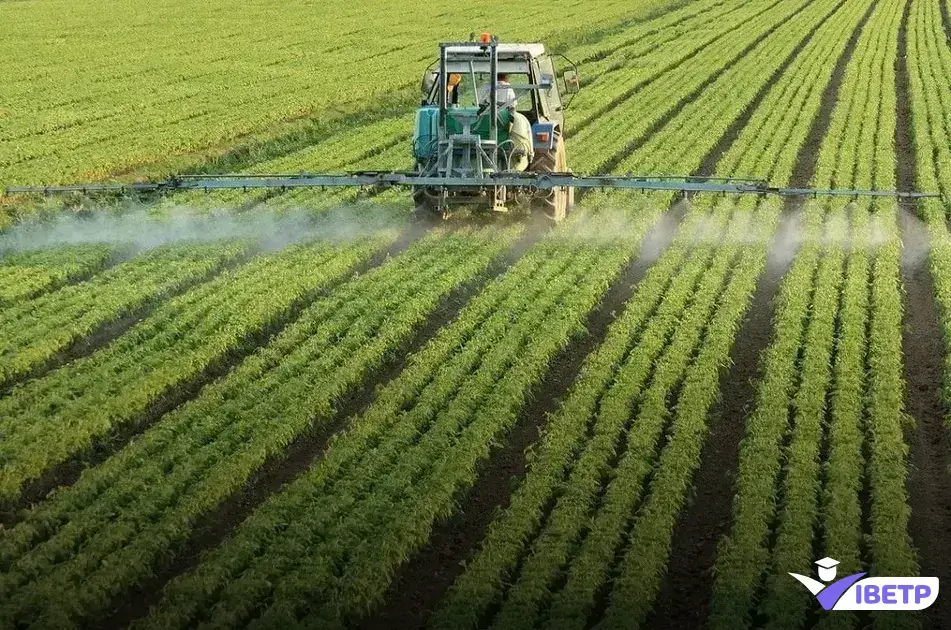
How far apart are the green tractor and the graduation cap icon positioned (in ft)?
28.0

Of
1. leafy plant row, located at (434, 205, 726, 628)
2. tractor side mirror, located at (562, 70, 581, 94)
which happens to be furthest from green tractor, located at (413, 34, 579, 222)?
leafy plant row, located at (434, 205, 726, 628)

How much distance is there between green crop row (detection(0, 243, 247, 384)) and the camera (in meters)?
12.8

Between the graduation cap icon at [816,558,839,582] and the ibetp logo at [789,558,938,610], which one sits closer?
the ibetp logo at [789,558,938,610]

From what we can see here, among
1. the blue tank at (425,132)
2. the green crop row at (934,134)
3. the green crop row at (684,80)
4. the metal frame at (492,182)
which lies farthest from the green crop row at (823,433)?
the green crop row at (684,80)

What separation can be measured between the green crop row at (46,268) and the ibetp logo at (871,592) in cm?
1044

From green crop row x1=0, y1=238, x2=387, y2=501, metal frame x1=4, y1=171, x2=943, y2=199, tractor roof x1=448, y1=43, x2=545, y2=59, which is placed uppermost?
tractor roof x1=448, y1=43, x2=545, y2=59

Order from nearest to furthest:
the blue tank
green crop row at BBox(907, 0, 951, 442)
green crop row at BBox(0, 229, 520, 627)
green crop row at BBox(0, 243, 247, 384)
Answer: green crop row at BBox(0, 229, 520, 627) < green crop row at BBox(0, 243, 247, 384) < green crop row at BBox(907, 0, 951, 442) < the blue tank

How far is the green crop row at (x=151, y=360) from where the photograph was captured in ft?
34.4

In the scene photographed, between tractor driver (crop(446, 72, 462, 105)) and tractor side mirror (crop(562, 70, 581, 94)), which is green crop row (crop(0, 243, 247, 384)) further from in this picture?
tractor side mirror (crop(562, 70, 581, 94))

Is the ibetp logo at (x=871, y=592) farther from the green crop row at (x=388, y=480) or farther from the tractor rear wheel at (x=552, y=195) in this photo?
the tractor rear wheel at (x=552, y=195)

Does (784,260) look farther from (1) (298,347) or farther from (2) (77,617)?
(2) (77,617)

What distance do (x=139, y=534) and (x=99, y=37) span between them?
1475 inches

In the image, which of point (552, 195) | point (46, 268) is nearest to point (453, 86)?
point (552, 195)

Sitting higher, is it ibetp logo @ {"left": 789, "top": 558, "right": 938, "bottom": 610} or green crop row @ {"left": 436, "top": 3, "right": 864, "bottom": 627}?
green crop row @ {"left": 436, "top": 3, "right": 864, "bottom": 627}
